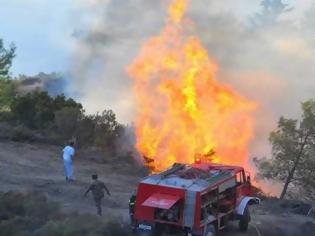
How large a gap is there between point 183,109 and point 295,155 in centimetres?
649

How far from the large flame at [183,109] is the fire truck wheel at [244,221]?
8.98 meters

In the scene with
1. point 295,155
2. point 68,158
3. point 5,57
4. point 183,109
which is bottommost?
point 68,158

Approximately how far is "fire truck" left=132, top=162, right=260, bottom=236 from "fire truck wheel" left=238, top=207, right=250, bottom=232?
757mm

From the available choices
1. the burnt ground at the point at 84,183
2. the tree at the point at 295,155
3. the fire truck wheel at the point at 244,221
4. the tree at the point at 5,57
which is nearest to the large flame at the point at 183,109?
the burnt ground at the point at 84,183

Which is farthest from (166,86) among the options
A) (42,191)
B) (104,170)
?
(42,191)

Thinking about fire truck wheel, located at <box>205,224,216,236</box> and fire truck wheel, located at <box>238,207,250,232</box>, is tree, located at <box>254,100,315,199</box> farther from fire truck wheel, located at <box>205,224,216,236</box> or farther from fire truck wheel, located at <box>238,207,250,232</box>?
fire truck wheel, located at <box>205,224,216,236</box>

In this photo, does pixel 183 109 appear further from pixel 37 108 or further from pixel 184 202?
pixel 184 202

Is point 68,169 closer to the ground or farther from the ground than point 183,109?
closer to the ground

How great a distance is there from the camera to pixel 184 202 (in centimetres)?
1736

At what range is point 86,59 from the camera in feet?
192

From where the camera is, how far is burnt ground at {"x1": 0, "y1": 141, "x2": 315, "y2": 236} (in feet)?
71.3

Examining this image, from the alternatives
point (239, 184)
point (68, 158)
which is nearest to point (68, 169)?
point (68, 158)

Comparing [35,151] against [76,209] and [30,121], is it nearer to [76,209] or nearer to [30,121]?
[30,121]

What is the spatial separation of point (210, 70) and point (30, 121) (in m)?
11.0
